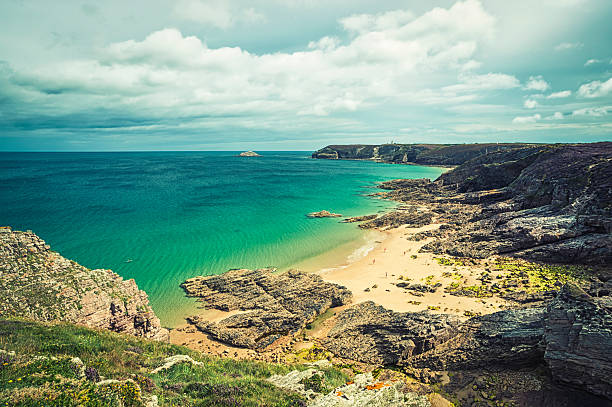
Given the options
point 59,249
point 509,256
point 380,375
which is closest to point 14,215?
point 59,249

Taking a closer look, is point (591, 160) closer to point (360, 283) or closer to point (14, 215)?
point (360, 283)

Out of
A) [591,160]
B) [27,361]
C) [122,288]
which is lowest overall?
[122,288]

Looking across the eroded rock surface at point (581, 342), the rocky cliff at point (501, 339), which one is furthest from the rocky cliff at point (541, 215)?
the eroded rock surface at point (581, 342)

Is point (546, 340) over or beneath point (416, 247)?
over

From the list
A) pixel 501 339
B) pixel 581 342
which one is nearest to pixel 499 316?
pixel 501 339

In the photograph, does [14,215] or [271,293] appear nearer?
[271,293]

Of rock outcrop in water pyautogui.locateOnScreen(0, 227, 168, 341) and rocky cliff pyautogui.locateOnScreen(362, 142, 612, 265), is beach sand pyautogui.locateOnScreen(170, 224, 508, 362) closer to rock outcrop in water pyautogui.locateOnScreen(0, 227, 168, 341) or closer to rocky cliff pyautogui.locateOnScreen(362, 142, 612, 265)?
rock outcrop in water pyautogui.locateOnScreen(0, 227, 168, 341)
